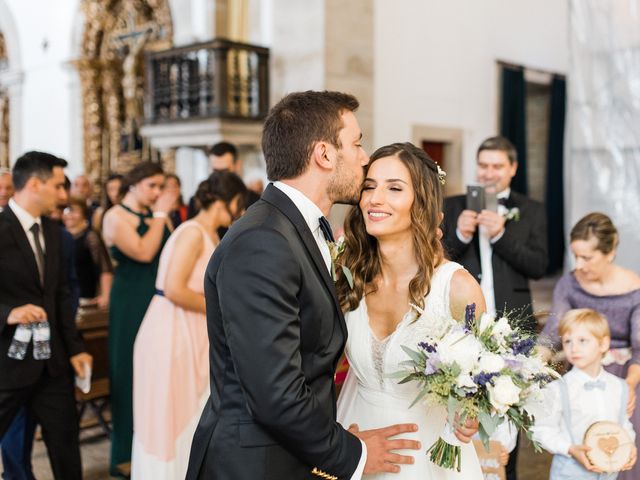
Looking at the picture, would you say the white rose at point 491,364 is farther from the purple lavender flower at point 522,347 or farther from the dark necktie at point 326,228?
the dark necktie at point 326,228

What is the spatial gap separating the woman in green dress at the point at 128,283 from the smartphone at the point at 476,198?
209cm

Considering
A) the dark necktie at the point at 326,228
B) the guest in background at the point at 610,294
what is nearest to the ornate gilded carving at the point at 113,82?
the guest in background at the point at 610,294

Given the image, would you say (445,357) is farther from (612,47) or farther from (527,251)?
(612,47)

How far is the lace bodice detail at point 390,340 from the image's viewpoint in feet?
8.03

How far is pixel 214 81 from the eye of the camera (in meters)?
8.26

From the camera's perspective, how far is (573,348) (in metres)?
3.22

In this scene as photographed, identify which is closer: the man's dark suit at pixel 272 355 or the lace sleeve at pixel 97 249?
the man's dark suit at pixel 272 355

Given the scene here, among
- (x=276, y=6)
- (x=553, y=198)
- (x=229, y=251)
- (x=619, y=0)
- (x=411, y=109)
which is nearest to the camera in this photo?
(x=229, y=251)

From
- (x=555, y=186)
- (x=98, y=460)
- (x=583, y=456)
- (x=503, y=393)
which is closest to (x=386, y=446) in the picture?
(x=503, y=393)

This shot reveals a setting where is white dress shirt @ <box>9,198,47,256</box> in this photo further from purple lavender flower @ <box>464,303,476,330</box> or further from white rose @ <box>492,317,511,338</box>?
white rose @ <box>492,317,511,338</box>

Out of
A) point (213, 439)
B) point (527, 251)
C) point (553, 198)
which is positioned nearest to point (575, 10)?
point (527, 251)

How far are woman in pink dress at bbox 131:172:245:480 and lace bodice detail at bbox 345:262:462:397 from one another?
64.8 inches

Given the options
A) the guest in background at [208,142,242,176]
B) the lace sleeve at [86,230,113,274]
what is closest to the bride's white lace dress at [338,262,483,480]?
the guest in background at [208,142,242,176]

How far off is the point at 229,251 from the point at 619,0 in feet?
16.6
